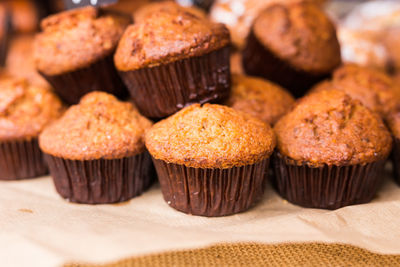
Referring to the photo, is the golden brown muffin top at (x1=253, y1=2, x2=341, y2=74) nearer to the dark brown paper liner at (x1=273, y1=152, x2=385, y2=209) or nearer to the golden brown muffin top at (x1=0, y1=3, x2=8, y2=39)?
the dark brown paper liner at (x1=273, y1=152, x2=385, y2=209)

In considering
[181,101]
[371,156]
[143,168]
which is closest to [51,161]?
[143,168]

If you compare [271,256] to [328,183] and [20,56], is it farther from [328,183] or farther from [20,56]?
[20,56]

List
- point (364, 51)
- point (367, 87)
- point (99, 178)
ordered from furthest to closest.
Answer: point (364, 51)
point (367, 87)
point (99, 178)

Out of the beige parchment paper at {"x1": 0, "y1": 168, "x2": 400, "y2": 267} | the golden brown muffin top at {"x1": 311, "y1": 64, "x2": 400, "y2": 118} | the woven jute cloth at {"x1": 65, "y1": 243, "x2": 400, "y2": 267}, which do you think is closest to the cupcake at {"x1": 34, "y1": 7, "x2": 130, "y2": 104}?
→ the beige parchment paper at {"x1": 0, "y1": 168, "x2": 400, "y2": 267}

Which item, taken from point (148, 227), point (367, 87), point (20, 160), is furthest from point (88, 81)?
point (367, 87)

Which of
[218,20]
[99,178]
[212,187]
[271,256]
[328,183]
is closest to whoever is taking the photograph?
[271,256]

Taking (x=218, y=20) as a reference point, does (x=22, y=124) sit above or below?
below

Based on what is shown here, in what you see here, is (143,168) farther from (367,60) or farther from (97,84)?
(367,60)
